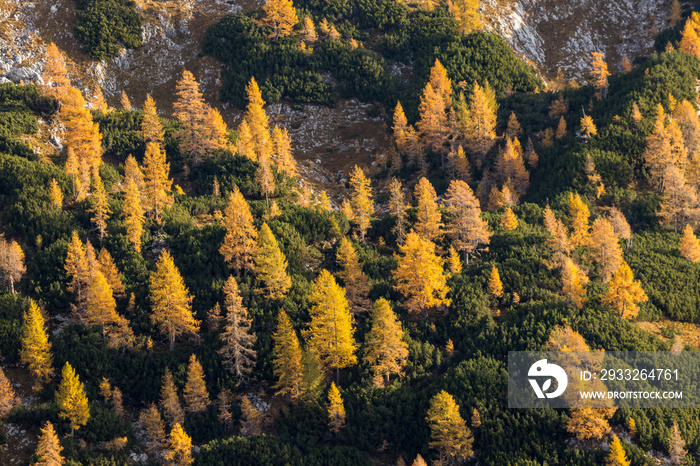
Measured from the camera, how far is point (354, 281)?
5194cm

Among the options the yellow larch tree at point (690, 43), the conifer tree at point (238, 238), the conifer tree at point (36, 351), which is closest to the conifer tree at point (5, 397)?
the conifer tree at point (36, 351)

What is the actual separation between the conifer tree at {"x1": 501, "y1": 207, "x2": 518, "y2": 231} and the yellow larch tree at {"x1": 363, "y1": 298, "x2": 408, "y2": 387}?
22399 mm

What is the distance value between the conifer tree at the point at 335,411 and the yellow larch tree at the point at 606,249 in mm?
27425

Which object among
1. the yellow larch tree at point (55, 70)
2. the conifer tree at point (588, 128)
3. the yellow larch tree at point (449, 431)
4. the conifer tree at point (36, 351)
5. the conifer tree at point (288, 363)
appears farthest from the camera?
the conifer tree at point (588, 128)

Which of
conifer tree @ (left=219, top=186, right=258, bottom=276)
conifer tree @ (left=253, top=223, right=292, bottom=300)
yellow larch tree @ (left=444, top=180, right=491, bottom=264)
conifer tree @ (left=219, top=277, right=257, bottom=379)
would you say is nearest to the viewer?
conifer tree @ (left=219, top=277, right=257, bottom=379)

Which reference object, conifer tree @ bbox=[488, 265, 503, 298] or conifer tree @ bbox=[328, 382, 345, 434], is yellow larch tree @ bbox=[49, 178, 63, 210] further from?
conifer tree @ bbox=[488, 265, 503, 298]

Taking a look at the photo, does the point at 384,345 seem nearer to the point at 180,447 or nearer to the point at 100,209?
the point at 180,447

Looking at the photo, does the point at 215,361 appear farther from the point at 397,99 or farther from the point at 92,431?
the point at 397,99

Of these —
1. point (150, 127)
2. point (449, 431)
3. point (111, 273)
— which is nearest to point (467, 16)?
point (150, 127)

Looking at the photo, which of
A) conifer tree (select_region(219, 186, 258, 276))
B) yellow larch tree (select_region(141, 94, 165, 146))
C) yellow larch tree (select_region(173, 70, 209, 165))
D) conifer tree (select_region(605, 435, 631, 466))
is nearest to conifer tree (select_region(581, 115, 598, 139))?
conifer tree (select_region(219, 186, 258, 276))

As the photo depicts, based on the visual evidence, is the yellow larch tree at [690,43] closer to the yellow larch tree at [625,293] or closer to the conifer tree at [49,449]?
the yellow larch tree at [625,293]

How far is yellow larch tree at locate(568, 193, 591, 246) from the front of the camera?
5931cm

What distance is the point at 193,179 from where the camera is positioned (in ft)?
232

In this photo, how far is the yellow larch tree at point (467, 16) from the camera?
101500 millimetres
